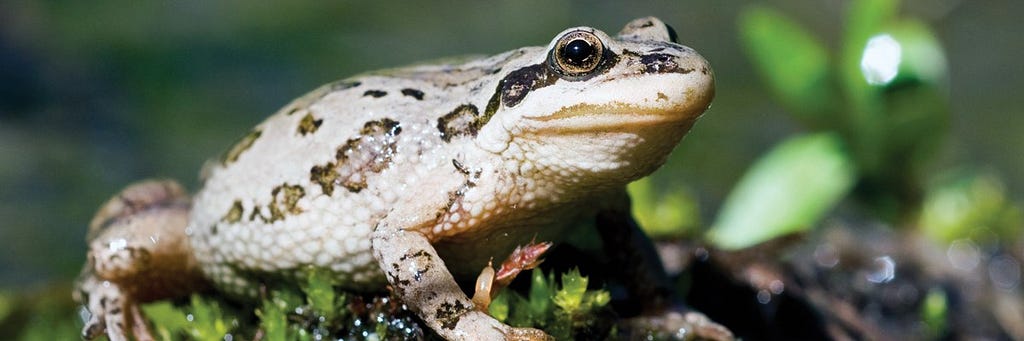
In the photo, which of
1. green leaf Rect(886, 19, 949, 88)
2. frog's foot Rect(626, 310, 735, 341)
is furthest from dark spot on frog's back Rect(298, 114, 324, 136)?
green leaf Rect(886, 19, 949, 88)

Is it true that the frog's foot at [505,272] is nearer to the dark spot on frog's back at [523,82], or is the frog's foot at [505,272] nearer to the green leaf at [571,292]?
the green leaf at [571,292]

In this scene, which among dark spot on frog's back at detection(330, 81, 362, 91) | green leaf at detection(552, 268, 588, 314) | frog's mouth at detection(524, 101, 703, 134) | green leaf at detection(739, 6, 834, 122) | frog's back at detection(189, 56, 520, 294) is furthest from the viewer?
green leaf at detection(739, 6, 834, 122)

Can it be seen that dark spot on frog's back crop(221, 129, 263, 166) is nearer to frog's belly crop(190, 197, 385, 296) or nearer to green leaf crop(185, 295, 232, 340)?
frog's belly crop(190, 197, 385, 296)

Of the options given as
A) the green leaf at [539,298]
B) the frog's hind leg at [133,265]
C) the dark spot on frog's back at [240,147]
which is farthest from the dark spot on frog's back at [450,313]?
the frog's hind leg at [133,265]

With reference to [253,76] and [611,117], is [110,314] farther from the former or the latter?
[253,76]

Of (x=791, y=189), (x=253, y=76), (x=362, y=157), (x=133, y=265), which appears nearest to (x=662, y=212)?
(x=791, y=189)

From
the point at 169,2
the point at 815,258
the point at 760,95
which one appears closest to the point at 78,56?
the point at 169,2

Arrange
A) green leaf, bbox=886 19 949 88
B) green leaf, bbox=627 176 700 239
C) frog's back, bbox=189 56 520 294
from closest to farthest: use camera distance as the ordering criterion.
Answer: frog's back, bbox=189 56 520 294 < green leaf, bbox=627 176 700 239 < green leaf, bbox=886 19 949 88
